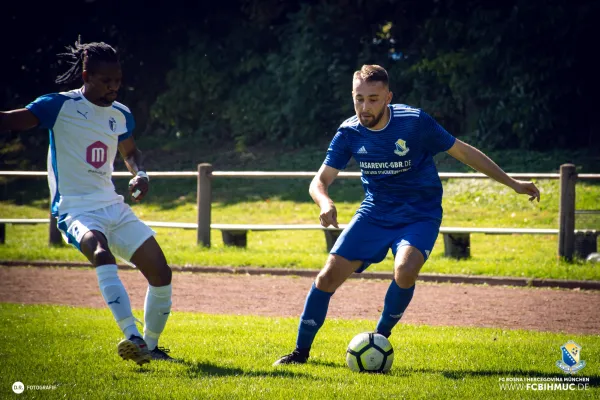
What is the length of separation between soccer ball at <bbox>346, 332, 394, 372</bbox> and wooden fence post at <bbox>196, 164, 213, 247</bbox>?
7856 mm

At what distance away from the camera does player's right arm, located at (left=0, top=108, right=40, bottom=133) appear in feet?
19.6

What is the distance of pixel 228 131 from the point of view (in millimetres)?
24328

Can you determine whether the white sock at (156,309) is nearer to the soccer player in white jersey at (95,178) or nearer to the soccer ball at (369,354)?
the soccer player in white jersey at (95,178)

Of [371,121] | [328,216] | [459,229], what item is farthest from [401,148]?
[459,229]

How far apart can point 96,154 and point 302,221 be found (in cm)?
1098

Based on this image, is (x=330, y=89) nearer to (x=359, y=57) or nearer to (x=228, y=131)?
(x=359, y=57)

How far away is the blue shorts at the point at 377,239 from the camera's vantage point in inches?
254

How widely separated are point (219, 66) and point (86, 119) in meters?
17.6

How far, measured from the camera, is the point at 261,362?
21.4 feet

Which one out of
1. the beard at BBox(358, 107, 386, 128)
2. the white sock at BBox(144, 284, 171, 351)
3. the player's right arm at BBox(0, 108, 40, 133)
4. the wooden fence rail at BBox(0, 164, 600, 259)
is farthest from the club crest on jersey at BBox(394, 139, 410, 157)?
the wooden fence rail at BBox(0, 164, 600, 259)

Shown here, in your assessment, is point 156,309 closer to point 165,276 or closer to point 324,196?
point 165,276

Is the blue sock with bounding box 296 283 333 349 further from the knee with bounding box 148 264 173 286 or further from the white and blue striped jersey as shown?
the white and blue striped jersey

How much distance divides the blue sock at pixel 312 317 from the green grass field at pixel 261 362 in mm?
212

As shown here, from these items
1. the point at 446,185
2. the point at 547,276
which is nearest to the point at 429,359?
the point at 547,276
